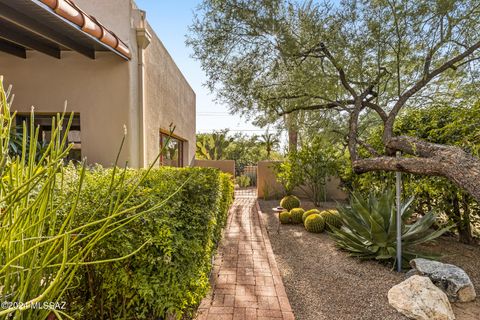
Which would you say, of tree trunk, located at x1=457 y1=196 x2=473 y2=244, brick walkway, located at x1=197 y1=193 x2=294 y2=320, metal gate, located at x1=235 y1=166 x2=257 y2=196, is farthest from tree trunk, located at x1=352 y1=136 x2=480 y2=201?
metal gate, located at x1=235 y1=166 x2=257 y2=196

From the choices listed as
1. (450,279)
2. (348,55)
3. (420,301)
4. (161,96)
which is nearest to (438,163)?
(450,279)

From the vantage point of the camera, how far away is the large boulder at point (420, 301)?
312cm

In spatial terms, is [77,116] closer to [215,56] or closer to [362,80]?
[215,56]

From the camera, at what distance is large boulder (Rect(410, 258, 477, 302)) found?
11.7 ft

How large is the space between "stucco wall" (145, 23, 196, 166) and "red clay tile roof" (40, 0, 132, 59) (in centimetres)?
198

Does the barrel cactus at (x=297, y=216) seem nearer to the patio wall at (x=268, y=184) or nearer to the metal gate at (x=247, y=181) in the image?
the patio wall at (x=268, y=184)

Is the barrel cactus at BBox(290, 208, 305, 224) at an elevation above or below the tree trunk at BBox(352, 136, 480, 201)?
below

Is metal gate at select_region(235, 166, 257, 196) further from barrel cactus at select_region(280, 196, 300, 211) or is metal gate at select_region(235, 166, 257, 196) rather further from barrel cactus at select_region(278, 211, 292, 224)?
barrel cactus at select_region(278, 211, 292, 224)

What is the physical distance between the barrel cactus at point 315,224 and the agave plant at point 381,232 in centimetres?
140

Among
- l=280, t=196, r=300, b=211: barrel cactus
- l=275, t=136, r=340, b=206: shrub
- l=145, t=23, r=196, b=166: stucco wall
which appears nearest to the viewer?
l=145, t=23, r=196, b=166: stucco wall

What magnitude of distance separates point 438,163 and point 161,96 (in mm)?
7792

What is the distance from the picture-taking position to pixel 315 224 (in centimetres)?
688

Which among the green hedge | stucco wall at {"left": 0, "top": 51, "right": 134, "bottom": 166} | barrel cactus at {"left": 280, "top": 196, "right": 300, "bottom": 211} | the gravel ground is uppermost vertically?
stucco wall at {"left": 0, "top": 51, "right": 134, "bottom": 166}

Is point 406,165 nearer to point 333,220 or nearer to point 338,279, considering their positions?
point 338,279
